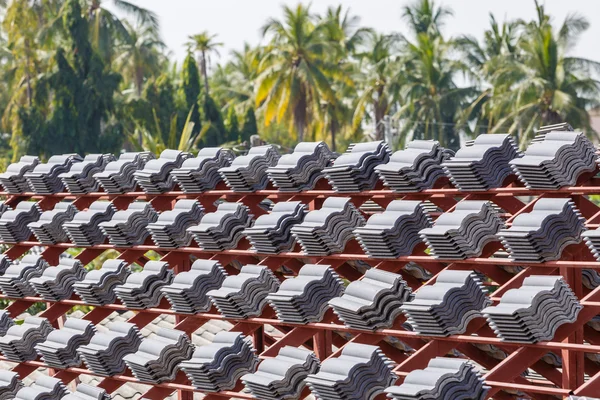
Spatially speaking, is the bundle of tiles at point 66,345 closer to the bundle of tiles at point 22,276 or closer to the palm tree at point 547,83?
the bundle of tiles at point 22,276

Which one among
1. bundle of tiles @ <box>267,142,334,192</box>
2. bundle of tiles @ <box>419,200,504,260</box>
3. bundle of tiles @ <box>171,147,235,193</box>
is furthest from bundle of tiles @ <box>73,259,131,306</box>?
bundle of tiles @ <box>419,200,504,260</box>

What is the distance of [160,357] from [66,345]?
1709mm

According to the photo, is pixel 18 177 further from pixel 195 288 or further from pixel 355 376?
pixel 355 376

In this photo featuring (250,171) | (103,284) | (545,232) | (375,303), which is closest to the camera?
(545,232)

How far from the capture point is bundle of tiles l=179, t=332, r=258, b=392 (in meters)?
10.3

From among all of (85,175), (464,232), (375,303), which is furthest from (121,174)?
(464,232)

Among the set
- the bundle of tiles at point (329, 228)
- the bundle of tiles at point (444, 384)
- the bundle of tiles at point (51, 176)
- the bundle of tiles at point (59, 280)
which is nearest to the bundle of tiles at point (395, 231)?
the bundle of tiles at point (329, 228)

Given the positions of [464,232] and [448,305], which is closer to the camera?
[448,305]

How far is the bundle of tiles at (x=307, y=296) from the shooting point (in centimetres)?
983

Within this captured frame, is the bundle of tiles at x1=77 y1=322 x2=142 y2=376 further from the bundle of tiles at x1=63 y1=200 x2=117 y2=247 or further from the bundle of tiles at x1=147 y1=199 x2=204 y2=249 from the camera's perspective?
the bundle of tiles at x1=63 y1=200 x2=117 y2=247

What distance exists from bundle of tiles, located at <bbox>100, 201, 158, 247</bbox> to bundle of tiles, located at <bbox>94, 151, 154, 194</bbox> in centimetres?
54

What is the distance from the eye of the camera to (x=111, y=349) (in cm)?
1151

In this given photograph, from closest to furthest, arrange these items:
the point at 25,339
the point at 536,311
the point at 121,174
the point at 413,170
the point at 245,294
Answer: the point at 536,311 < the point at 413,170 < the point at 245,294 < the point at 25,339 < the point at 121,174

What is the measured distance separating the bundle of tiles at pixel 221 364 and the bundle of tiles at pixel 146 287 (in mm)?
1259
